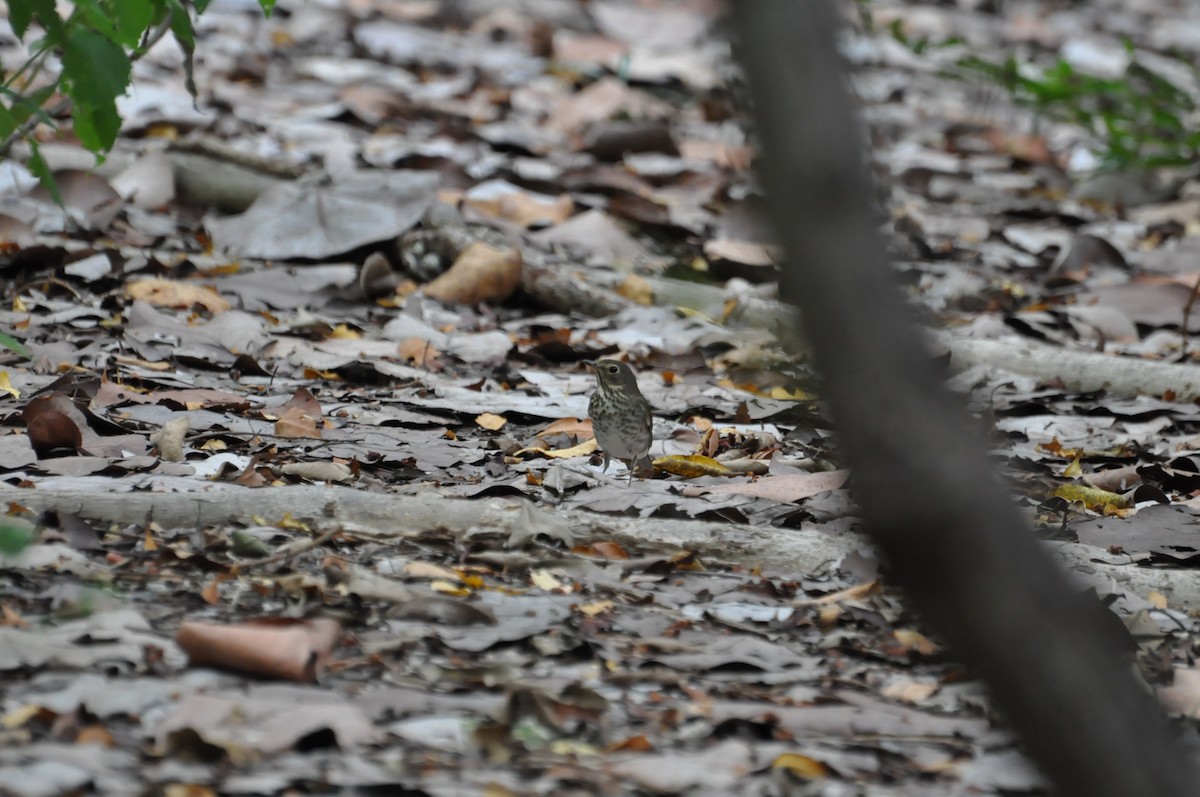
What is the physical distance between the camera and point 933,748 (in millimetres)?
2576

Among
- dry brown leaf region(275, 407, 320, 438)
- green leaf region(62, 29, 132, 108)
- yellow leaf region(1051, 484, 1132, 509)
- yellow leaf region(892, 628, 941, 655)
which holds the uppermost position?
green leaf region(62, 29, 132, 108)

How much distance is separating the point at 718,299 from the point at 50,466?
3.16 m

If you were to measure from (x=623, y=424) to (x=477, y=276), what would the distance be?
2.02 meters

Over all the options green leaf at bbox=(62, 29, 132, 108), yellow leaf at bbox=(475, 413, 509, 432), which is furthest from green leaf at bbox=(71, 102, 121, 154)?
yellow leaf at bbox=(475, 413, 509, 432)

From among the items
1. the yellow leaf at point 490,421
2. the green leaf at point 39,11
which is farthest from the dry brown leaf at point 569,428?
the green leaf at point 39,11

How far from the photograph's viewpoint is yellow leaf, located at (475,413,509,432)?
4.56 m

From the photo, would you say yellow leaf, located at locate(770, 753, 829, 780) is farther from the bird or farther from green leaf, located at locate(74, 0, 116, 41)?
green leaf, located at locate(74, 0, 116, 41)

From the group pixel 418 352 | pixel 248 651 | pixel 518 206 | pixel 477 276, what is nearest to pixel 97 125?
pixel 248 651

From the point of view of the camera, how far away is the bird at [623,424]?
13.8 ft

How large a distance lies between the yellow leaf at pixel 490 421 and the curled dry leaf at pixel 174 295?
52.1 inches

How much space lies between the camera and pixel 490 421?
458cm

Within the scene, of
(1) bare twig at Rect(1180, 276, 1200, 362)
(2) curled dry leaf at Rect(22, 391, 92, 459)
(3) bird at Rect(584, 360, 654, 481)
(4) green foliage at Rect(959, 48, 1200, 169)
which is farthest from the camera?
(4) green foliage at Rect(959, 48, 1200, 169)

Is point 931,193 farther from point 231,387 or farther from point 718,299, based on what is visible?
point 231,387

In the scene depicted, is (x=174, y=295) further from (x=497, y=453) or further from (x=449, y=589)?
(x=449, y=589)
